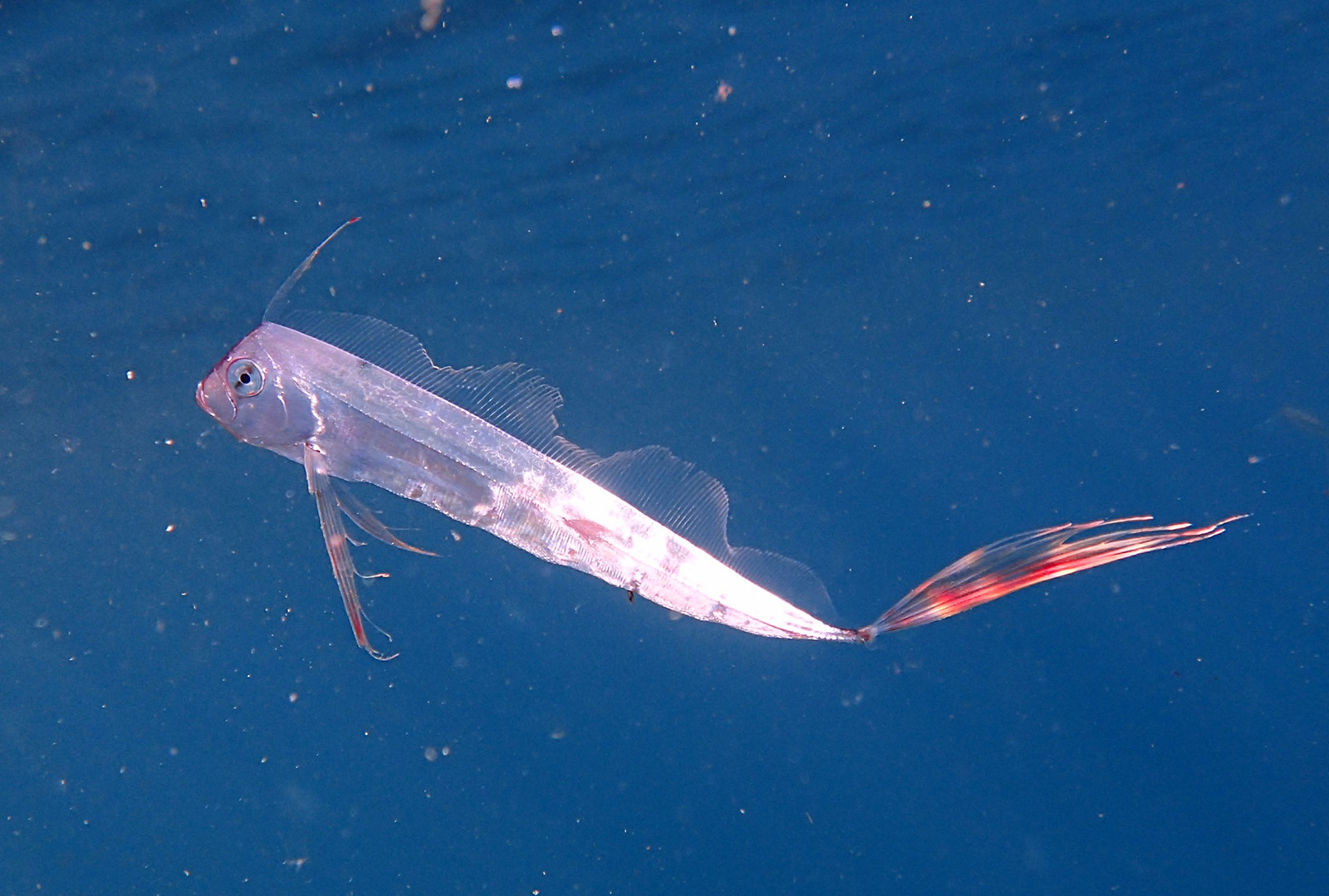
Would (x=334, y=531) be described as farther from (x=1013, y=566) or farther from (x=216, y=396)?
(x=1013, y=566)

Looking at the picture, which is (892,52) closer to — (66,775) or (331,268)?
(331,268)

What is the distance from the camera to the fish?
14.3 ft

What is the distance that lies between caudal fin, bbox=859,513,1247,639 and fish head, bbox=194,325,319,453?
140 inches

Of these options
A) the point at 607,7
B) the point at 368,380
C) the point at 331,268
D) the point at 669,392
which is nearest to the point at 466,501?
the point at 368,380

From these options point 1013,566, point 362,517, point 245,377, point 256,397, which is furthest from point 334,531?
point 1013,566

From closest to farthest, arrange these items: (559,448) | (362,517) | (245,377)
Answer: (245,377)
(559,448)
(362,517)

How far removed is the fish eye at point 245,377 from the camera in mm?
4320

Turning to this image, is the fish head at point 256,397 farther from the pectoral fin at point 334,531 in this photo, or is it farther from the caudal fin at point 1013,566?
the caudal fin at point 1013,566

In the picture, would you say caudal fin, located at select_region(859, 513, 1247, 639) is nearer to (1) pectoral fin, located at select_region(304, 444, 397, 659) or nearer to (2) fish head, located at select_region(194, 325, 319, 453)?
(1) pectoral fin, located at select_region(304, 444, 397, 659)

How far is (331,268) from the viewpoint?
1348 centimetres

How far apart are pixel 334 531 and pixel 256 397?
2.97 ft

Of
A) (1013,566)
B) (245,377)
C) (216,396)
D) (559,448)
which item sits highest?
(559,448)

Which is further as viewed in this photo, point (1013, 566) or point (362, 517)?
point (362, 517)

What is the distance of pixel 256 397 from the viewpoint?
434 cm
